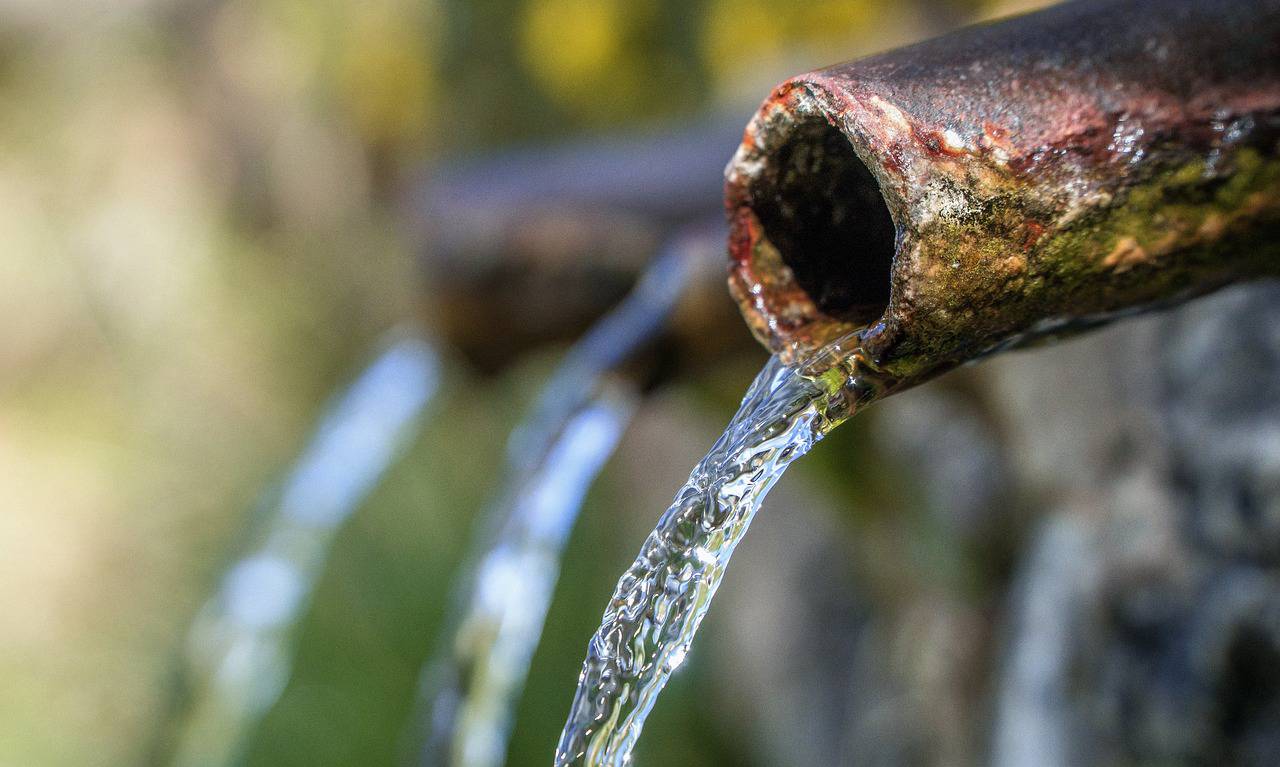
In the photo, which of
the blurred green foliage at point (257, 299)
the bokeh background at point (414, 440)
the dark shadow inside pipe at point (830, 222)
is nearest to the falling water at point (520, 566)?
the bokeh background at point (414, 440)

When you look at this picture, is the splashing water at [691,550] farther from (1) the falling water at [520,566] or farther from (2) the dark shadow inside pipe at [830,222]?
(1) the falling water at [520,566]

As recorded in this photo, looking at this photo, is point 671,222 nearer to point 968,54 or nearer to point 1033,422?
point 1033,422

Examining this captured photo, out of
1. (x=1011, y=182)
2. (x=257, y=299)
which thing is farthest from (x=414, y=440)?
(x=1011, y=182)

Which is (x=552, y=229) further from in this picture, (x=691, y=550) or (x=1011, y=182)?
(x=1011, y=182)

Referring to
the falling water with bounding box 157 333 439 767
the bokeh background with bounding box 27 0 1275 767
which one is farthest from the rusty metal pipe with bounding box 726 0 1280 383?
the falling water with bounding box 157 333 439 767

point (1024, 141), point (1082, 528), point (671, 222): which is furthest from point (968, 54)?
point (671, 222)

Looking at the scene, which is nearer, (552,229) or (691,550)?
(691,550)
